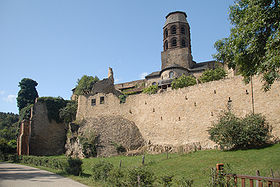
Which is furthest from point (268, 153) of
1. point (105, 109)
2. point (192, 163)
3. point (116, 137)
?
point (105, 109)

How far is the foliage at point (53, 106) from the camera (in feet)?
130

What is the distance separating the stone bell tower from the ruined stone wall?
2760 cm

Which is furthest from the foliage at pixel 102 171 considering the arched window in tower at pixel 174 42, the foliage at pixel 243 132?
the arched window in tower at pixel 174 42

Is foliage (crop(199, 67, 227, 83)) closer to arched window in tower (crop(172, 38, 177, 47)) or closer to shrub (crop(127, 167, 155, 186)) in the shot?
arched window in tower (crop(172, 38, 177, 47))

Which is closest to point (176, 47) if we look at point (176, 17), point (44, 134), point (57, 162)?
point (176, 17)

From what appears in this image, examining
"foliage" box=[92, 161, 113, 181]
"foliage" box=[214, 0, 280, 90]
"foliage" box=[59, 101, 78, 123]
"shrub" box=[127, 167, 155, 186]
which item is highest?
"foliage" box=[214, 0, 280, 90]

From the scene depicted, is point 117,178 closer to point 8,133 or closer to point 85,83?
point 8,133

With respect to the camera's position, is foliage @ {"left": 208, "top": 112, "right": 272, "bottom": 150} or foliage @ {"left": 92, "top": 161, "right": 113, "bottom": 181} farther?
foliage @ {"left": 208, "top": 112, "right": 272, "bottom": 150}

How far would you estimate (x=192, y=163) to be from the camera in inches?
688

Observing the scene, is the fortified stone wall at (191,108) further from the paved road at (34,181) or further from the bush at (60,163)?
the paved road at (34,181)

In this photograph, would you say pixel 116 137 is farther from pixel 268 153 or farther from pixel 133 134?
pixel 268 153

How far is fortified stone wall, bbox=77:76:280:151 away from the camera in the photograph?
68.1 feet

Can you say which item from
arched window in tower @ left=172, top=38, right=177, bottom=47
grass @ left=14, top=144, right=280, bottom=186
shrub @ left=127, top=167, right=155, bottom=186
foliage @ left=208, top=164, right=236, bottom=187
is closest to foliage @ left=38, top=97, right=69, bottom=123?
grass @ left=14, top=144, right=280, bottom=186

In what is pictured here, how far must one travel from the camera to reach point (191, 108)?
2566cm
